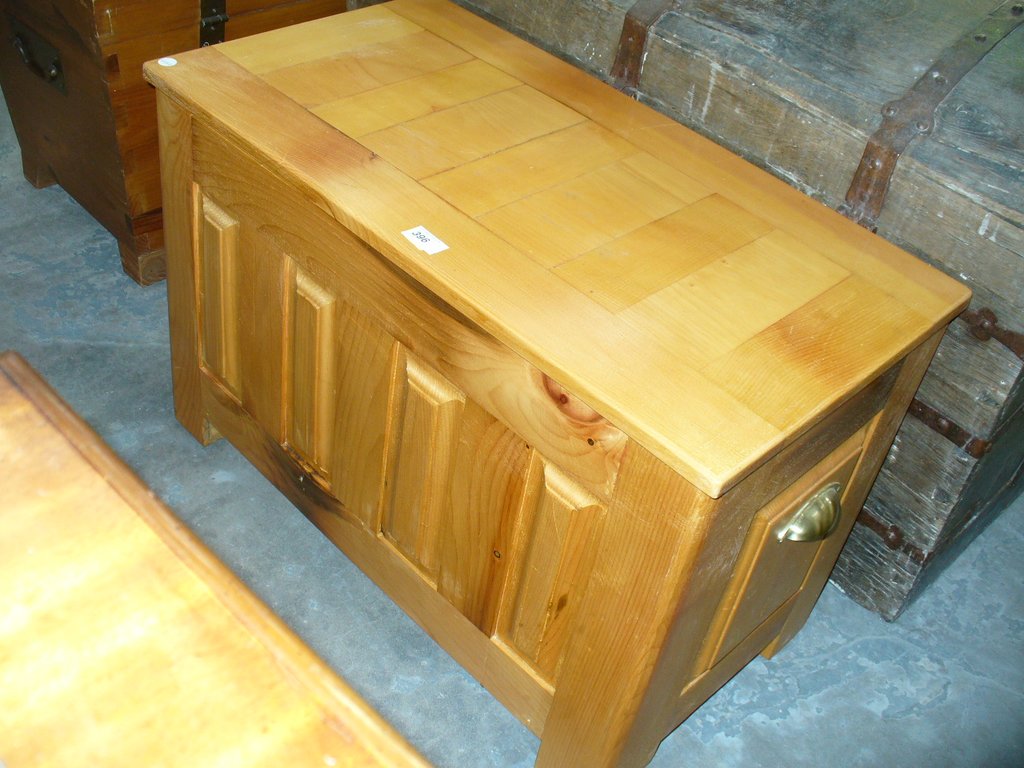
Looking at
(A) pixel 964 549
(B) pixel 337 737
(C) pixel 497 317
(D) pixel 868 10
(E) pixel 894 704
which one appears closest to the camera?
(B) pixel 337 737

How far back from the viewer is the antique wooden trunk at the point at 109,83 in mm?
1809

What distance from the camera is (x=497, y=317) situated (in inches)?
43.3

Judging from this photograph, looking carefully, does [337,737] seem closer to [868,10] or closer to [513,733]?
[513,733]

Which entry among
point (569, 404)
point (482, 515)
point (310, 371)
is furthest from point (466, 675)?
point (569, 404)

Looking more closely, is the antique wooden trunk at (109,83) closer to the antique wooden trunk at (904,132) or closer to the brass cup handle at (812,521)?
the antique wooden trunk at (904,132)

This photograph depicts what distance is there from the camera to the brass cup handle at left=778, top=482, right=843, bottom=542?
1.22 meters

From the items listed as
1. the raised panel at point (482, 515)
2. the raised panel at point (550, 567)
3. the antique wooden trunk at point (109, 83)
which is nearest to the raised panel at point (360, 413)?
the raised panel at point (482, 515)

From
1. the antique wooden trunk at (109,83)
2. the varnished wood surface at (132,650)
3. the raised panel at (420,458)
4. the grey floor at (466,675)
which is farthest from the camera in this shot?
the antique wooden trunk at (109,83)

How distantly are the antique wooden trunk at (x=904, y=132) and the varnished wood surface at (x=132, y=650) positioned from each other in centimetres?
95

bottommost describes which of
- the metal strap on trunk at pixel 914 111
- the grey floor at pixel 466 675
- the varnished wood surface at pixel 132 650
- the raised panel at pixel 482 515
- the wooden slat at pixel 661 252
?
the grey floor at pixel 466 675

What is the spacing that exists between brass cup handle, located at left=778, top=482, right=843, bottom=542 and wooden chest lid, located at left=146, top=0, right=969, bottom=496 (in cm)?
20

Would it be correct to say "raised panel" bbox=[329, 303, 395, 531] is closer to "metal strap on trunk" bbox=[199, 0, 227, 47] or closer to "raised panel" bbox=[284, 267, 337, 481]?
"raised panel" bbox=[284, 267, 337, 481]

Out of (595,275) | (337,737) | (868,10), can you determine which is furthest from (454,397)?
(868,10)

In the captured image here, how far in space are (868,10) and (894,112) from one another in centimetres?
19
